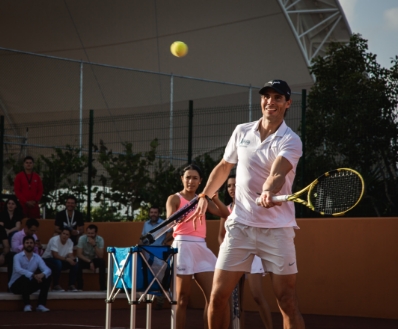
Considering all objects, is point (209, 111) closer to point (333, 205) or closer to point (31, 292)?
point (31, 292)

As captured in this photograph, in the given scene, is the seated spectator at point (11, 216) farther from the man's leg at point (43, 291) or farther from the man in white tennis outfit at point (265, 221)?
the man in white tennis outfit at point (265, 221)

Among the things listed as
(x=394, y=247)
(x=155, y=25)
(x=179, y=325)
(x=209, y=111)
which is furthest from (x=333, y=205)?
(x=155, y=25)

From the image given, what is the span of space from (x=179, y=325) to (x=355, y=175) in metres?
3.07

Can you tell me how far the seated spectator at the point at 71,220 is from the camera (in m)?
12.9

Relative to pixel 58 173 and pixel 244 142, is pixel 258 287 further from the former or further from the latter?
pixel 58 173

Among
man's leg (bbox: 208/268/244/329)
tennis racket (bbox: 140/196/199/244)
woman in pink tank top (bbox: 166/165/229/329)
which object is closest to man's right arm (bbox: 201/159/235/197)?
tennis racket (bbox: 140/196/199/244)

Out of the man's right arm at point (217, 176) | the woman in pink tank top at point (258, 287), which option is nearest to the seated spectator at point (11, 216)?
the woman in pink tank top at point (258, 287)

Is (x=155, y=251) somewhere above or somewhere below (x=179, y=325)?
above

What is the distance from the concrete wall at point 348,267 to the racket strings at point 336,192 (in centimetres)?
568

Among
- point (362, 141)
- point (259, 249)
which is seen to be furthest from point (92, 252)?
point (259, 249)

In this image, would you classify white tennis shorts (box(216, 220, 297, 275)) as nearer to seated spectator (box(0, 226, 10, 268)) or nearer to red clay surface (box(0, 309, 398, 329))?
red clay surface (box(0, 309, 398, 329))

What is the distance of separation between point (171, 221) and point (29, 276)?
553 centimetres

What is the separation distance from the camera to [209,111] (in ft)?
40.5

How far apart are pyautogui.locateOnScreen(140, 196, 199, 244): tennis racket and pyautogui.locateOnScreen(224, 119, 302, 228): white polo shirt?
74 cm
